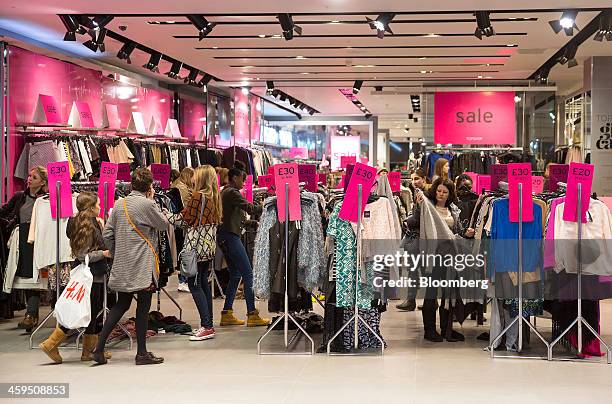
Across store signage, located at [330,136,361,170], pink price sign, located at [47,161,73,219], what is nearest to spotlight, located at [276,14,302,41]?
pink price sign, located at [47,161,73,219]

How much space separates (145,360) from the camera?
267 inches

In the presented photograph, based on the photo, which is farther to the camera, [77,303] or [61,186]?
[61,186]

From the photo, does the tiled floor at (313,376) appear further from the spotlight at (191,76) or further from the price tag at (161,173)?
the spotlight at (191,76)

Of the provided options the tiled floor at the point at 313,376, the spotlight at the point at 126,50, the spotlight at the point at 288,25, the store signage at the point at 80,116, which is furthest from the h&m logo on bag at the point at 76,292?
the spotlight at the point at 126,50

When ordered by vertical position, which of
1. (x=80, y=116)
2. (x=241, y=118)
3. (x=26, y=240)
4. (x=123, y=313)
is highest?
(x=241, y=118)

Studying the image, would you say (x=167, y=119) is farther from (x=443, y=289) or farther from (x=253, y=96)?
(x=443, y=289)

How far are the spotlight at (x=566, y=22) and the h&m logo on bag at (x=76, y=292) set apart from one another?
5.83m

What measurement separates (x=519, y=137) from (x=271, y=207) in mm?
8766

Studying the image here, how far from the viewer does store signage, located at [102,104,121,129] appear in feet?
41.9

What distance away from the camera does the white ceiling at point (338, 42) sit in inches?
357

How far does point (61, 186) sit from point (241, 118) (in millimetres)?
11754

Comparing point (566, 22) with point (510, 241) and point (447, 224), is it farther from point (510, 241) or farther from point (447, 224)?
point (510, 241)

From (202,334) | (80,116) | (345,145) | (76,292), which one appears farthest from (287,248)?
(345,145)

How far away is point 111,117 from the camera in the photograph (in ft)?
42.4
